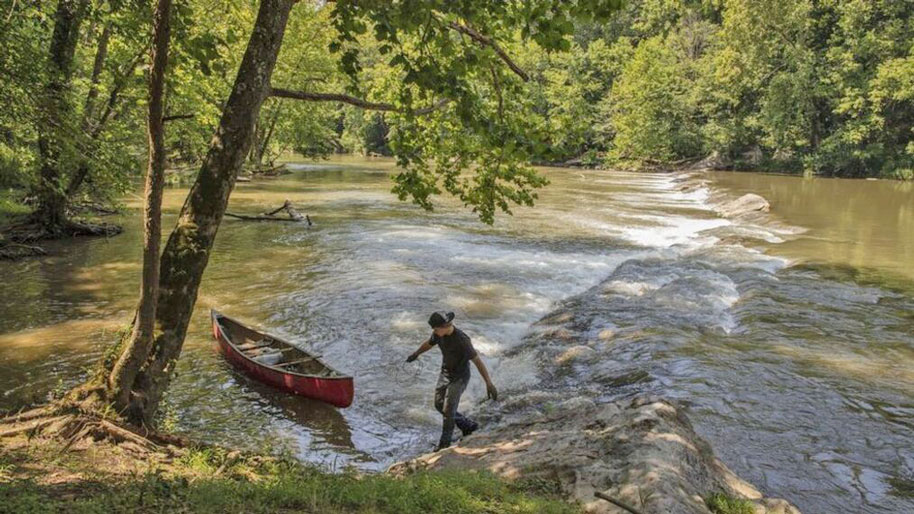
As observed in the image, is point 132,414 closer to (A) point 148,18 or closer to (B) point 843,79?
(A) point 148,18

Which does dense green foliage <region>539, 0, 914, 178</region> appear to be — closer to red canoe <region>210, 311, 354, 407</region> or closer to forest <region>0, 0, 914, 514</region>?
forest <region>0, 0, 914, 514</region>

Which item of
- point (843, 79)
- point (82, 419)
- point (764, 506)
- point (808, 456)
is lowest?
point (808, 456)

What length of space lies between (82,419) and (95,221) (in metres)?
19.3

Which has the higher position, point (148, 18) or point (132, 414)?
point (148, 18)

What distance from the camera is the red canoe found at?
8.52m

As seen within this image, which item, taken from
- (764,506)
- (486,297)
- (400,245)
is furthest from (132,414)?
(400,245)

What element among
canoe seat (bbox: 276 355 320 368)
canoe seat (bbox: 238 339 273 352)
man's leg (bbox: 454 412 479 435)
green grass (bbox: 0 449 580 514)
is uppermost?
green grass (bbox: 0 449 580 514)

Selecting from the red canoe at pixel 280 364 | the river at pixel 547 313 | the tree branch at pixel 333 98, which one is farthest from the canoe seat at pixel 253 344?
the tree branch at pixel 333 98

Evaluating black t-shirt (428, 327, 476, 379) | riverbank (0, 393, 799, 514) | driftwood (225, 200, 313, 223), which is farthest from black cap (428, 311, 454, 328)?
driftwood (225, 200, 313, 223)

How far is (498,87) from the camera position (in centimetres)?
656

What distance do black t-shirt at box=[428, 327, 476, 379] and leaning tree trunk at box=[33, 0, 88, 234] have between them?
772 centimetres

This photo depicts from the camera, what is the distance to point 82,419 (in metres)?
5.50

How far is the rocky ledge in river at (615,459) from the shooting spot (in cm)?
502

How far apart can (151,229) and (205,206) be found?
0.52 m
